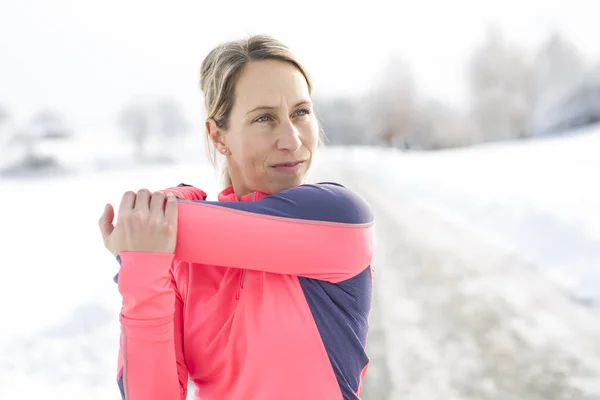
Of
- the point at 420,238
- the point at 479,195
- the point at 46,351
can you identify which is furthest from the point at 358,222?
the point at 479,195

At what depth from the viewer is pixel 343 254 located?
0.99 meters

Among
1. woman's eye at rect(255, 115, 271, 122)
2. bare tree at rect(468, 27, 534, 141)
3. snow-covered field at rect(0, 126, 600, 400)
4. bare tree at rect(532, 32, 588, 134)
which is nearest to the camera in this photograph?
woman's eye at rect(255, 115, 271, 122)

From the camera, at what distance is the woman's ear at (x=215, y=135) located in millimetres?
1218

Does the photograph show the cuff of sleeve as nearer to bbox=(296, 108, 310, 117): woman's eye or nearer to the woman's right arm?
the woman's right arm

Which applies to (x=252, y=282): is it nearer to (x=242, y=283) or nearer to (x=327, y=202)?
(x=242, y=283)

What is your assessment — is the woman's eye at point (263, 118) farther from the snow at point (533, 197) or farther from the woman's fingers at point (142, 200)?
the snow at point (533, 197)

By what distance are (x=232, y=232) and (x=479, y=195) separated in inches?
275

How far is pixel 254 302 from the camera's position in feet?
3.24

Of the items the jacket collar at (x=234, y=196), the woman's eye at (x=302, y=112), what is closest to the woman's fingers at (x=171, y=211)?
the jacket collar at (x=234, y=196)

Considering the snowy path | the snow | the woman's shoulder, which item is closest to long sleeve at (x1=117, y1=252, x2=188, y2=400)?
the woman's shoulder

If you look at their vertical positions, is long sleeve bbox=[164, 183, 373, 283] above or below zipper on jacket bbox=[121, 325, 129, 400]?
above

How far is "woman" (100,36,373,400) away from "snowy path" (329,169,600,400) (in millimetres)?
1285

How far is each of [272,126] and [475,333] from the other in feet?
6.87

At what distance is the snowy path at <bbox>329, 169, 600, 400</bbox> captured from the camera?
2.23 m
